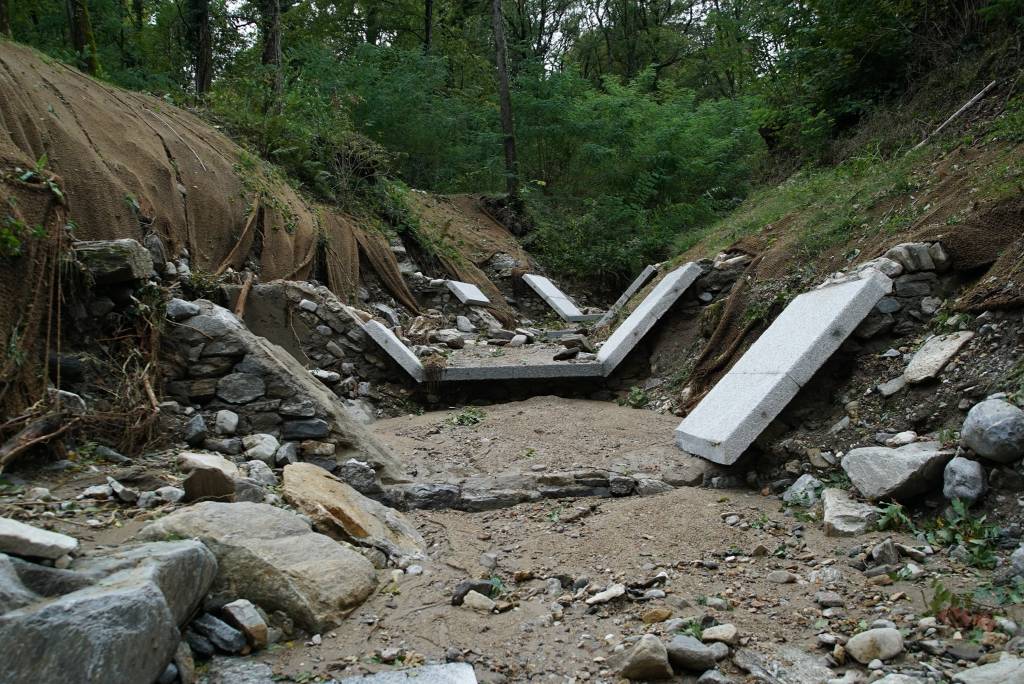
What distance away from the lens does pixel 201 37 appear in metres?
13.2

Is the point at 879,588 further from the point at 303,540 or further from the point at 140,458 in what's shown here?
the point at 140,458

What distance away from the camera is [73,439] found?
3.78m

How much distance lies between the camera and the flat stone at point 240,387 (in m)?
4.89

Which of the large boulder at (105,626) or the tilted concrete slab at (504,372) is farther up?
the large boulder at (105,626)

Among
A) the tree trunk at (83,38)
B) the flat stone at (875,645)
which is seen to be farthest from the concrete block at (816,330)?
the tree trunk at (83,38)

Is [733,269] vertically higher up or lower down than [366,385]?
higher up

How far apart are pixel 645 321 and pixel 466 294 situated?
4199mm

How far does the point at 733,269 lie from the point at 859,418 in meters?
3.42

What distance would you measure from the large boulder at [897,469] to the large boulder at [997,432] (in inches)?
7.2

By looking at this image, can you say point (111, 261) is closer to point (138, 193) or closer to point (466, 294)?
point (138, 193)

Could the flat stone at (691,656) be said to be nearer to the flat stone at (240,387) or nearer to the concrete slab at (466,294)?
the flat stone at (240,387)

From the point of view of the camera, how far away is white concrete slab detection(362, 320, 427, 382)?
7.19 metres

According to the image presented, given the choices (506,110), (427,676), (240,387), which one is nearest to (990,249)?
(427,676)

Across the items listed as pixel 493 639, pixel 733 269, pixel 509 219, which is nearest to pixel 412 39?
pixel 509 219
